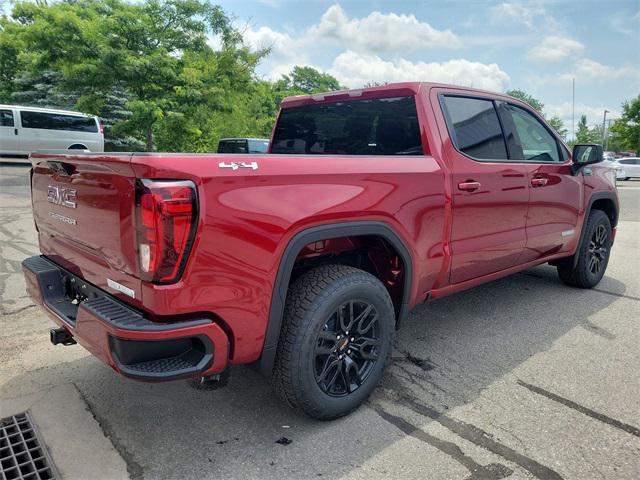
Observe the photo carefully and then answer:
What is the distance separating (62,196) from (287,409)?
170cm

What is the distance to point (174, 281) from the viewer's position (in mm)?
1976

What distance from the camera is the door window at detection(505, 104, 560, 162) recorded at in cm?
388

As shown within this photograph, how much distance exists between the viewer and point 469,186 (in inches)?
127

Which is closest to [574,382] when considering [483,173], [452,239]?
[452,239]

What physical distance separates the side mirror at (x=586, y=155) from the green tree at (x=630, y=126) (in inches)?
1857

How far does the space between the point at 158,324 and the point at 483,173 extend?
7.87 feet

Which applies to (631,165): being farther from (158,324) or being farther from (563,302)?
(158,324)

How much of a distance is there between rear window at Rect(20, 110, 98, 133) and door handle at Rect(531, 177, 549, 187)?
703 inches

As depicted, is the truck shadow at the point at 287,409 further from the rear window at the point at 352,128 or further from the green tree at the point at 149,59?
the green tree at the point at 149,59

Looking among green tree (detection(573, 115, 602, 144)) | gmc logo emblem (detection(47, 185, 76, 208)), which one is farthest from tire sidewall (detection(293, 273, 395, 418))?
green tree (detection(573, 115, 602, 144))

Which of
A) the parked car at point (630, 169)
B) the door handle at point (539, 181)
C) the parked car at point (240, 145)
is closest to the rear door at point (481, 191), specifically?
the door handle at point (539, 181)

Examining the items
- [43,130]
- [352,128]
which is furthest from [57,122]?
[352,128]

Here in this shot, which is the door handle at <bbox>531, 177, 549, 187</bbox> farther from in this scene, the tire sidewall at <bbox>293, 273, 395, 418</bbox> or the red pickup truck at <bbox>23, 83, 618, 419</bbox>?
the tire sidewall at <bbox>293, 273, 395, 418</bbox>

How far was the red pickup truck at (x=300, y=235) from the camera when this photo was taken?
6.51 feet
